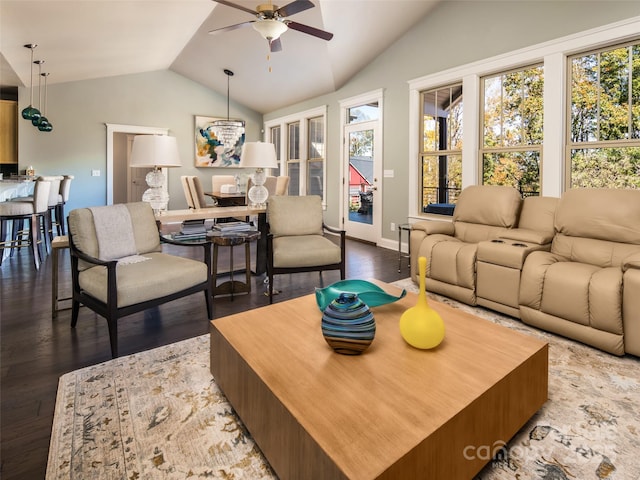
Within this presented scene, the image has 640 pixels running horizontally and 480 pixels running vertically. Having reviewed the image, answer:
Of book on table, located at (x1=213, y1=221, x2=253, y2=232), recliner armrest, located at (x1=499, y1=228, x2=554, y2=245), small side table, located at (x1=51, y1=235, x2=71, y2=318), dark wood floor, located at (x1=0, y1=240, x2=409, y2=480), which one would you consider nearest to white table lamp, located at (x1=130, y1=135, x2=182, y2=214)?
book on table, located at (x1=213, y1=221, x2=253, y2=232)

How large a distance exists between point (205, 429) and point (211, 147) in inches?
320

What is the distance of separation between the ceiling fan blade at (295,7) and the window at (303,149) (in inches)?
160

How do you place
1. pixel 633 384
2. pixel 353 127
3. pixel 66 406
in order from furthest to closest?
pixel 353 127 → pixel 633 384 → pixel 66 406

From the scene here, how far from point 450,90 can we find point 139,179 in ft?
24.6

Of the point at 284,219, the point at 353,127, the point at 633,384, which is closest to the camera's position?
the point at 633,384

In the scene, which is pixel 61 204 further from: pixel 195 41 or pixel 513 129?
pixel 513 129

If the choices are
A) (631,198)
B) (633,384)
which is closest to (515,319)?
(633,384)

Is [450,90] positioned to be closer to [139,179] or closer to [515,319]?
[515,319]

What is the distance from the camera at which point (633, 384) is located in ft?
6.46

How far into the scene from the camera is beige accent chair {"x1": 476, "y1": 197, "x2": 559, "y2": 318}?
2855mm

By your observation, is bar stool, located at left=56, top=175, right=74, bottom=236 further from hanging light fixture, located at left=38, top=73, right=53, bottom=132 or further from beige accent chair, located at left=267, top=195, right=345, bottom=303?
beige accent chair, located at left=267, top=195, right=345, bottom=303

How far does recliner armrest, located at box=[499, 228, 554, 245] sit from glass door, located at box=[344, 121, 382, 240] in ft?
10.00

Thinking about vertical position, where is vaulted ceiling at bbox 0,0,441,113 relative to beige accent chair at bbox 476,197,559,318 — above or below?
above

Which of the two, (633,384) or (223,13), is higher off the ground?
(223,13)
